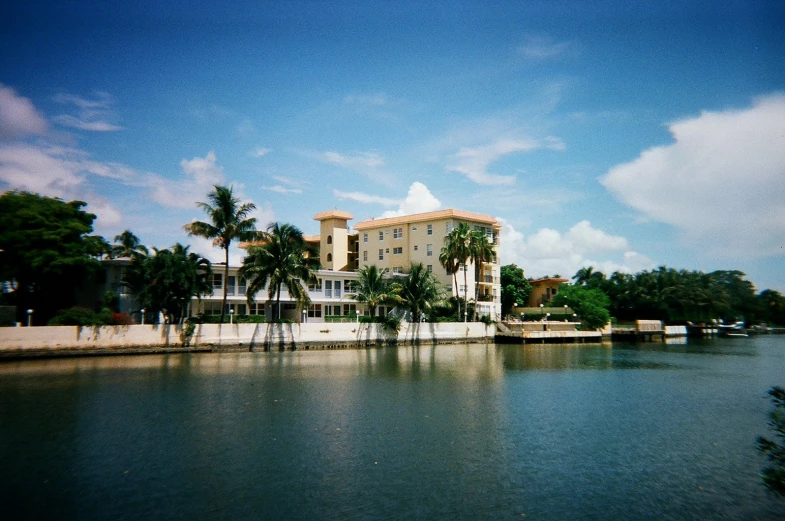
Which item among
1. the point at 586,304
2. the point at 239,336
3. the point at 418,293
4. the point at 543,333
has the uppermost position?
the point at 418,293

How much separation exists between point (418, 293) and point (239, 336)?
21.3 meters

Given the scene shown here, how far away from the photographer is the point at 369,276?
204ft

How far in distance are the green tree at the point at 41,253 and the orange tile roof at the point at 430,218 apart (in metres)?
38.6

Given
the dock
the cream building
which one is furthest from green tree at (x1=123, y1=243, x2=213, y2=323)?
the dock

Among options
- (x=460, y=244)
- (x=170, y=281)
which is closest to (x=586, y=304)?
(x=460, y=244)

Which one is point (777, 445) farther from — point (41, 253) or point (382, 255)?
point (382, 255)

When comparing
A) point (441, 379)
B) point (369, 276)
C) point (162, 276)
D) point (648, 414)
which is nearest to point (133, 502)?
point (648, 414)

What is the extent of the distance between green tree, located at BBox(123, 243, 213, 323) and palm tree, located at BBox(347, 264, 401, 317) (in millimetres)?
17447

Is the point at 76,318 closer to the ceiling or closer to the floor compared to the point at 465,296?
closer to the floor

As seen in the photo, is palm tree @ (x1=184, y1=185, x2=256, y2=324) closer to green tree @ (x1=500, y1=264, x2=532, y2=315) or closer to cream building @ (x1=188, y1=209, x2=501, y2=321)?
cream building @ (x1=188, y1=209, x2=501, y2=321)

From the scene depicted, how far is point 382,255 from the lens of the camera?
3164 inches

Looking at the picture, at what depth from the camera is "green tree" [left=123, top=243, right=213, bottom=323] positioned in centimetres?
4769

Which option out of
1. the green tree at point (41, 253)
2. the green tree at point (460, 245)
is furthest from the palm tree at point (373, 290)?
the green tree at point (41, 253)

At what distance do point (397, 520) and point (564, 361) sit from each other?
1524 inches
